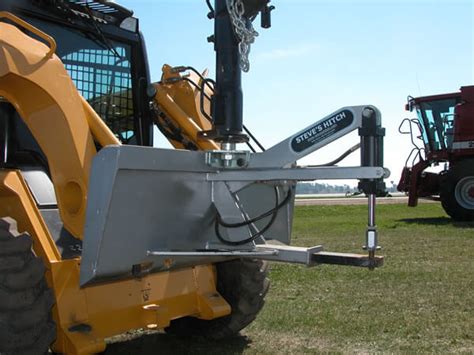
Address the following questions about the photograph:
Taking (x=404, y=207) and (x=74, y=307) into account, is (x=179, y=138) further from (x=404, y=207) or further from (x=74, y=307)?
(x=404, y=207)

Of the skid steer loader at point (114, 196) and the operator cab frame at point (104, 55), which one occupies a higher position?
the operator cab frame at point (104, 55)

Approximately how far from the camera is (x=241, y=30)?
11.7 ft

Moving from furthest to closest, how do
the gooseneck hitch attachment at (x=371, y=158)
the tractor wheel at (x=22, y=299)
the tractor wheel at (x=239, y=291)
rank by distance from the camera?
the tractor wheel at (x=239, y=291) → the gooseneck hitch attachment at (x=371, y=158) → the tractor wheel at (x=22, y=299)

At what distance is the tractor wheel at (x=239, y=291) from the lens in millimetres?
4527

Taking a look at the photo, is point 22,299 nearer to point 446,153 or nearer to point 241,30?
point 241,30

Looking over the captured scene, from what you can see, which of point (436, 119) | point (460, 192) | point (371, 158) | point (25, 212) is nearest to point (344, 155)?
point (371, 158)

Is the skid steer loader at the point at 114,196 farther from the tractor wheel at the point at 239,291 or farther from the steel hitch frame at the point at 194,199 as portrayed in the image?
the tractor wheel at the point at 239,291

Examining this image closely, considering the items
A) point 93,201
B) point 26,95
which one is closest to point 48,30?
point 26,95

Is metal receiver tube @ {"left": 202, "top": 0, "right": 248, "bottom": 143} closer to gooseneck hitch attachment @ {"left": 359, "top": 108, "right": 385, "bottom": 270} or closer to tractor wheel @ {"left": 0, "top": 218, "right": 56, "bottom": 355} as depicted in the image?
gooseneck hitch attachment @ {"left": 359, "top": 108, "right": 385, "bottom": 270}

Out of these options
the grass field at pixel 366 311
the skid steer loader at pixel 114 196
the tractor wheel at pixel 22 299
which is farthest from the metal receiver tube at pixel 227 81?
the grass field at pixel 366 311

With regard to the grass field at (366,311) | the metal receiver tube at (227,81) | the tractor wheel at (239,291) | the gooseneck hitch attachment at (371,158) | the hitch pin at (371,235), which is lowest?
the grass field at (366,311)

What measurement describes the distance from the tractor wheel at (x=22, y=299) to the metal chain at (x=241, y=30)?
1.52 m

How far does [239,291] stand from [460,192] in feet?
39.0

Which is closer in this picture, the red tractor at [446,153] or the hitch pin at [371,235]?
the hitch pin at [371,235]
